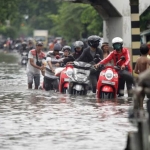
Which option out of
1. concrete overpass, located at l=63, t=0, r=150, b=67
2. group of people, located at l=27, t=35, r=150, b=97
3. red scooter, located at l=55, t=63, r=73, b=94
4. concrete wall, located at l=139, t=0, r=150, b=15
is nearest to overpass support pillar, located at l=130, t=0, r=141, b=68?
concrete overpass, located at l=63, t=0, r=150, b=67

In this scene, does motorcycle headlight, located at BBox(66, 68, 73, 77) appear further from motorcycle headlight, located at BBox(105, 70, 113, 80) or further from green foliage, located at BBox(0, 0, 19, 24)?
green foliage, located at BBox(0, 0, 19, 24)

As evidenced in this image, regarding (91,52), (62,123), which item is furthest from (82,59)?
(62,123)

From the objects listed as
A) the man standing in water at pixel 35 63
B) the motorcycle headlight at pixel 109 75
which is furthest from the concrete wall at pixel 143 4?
the motorcycle headlight at pixel 109 75

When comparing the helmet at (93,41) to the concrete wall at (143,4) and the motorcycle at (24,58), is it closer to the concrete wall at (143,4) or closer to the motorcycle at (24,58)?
the concrete wall at (143,4)

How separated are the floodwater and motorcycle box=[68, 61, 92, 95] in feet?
1.42

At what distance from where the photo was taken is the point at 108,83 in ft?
61.4

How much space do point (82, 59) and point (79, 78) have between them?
572 mm

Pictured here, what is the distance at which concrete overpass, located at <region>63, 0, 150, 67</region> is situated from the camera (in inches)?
1041

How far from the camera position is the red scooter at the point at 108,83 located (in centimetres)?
1872

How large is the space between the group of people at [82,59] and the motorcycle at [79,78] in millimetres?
306

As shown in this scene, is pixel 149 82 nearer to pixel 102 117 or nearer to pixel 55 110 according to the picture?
pixel 102 117

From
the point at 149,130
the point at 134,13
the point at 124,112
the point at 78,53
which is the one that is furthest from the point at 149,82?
the point at 134,13

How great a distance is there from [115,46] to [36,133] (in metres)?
7.03

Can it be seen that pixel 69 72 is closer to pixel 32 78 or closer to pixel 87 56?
pixel 87 56
